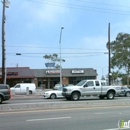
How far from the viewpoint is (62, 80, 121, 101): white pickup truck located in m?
22.2

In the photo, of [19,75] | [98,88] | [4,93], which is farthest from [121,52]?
[4,93]

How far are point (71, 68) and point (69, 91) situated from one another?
4426 cm

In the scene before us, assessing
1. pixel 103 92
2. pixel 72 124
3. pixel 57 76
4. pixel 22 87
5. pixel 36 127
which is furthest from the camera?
pixel 57 76

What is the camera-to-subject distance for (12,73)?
55.9m

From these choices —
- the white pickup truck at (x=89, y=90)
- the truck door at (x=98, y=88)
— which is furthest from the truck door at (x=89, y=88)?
the truck door at (x=98, y=88)

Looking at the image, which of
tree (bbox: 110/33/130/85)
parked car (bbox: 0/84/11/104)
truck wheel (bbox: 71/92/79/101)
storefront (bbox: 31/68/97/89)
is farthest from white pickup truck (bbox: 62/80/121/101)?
storefront (bbox: 31/68/97/89)

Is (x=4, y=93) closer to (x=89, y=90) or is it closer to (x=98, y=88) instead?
(x=89, y=90)

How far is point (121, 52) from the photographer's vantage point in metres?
56.4

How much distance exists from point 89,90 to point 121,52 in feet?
117

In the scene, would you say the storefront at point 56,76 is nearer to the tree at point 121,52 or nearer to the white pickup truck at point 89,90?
the tree at point 121,52

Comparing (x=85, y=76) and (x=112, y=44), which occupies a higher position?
(x=112, y=44)

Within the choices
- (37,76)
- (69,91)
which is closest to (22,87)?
(69,91)

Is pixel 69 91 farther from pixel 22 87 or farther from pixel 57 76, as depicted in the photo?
pixel 57 76

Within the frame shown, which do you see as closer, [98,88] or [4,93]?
[4,93]
